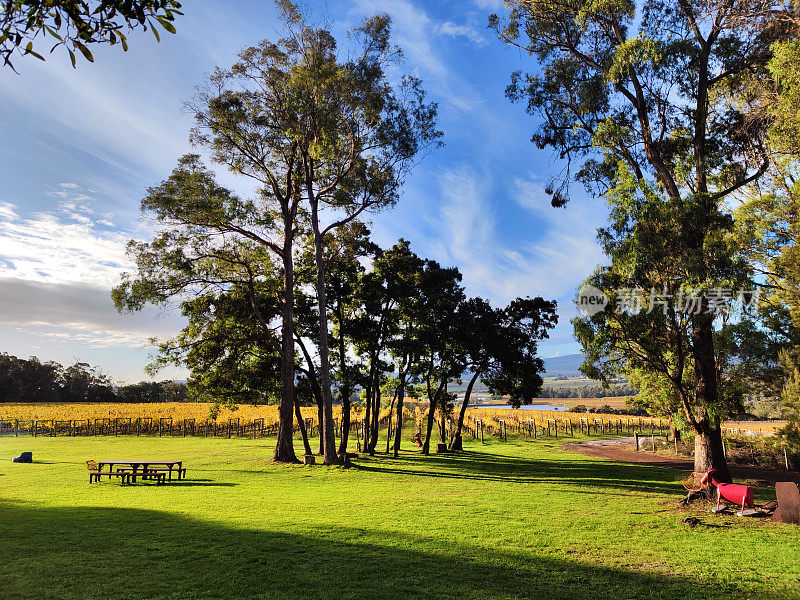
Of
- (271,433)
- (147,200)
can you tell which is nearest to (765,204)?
(147,200)

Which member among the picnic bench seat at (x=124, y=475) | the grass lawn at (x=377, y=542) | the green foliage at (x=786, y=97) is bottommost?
the picnic bench seat at (x=124, y=475)

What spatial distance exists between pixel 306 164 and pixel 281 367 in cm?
1030

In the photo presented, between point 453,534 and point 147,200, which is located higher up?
point 147,200

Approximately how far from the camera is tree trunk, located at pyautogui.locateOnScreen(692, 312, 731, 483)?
13.8 meters

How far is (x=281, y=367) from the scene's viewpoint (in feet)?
76.9

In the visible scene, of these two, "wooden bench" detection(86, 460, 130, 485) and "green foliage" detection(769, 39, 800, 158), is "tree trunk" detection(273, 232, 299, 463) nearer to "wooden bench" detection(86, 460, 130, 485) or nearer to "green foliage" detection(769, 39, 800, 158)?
"wooden bench" detection(86, 460, 130, 485)

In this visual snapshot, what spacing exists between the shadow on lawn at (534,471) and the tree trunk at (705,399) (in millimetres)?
1397

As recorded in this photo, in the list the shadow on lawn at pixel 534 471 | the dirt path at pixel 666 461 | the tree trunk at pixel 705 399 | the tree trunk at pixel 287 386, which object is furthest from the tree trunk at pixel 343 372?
the tree trunk at pixel 705 399

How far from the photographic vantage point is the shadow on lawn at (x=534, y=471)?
1612 centimetres

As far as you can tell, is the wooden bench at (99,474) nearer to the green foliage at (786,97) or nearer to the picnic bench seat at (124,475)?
the picnic bench seat at (124,475)

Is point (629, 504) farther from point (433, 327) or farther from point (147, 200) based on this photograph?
point (147, 200)

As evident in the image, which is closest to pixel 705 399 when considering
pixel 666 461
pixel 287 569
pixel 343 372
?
pixel 666 461

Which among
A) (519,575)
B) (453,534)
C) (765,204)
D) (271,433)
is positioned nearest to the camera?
(519,575)

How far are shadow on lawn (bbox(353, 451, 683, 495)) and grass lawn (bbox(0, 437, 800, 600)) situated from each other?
576 millimetres
